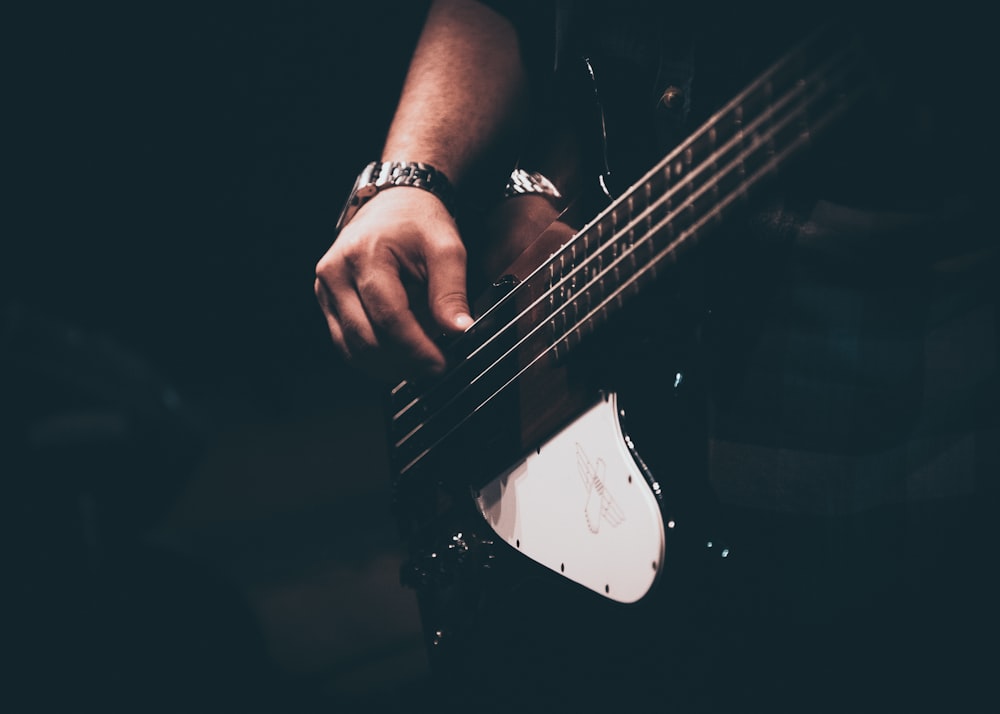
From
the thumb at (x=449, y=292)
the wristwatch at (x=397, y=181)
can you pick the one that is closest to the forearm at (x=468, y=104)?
the wristwatch at (x=397, y=181)

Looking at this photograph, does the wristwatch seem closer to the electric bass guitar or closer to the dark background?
the electric bass guitar

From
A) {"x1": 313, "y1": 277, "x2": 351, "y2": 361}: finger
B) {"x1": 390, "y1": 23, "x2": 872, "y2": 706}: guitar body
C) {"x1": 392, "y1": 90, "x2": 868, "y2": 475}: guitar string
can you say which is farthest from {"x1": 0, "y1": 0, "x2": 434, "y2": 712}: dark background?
{"x1": 392, "y1": 90, "x2": 868, "y2": 475}: guitar string

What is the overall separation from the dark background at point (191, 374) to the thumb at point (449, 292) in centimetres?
109

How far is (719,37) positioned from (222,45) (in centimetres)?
227

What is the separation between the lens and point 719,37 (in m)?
0.62

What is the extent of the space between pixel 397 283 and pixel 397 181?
0.46ft

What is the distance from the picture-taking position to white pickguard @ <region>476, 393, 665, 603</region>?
61 cm

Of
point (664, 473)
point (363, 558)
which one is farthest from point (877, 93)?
point (363, 558)

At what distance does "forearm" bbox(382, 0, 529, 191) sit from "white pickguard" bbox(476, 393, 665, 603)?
0.36 metres

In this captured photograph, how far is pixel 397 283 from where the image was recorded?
0.74 m

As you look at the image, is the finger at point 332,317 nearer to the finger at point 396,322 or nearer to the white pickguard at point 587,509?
the finger at point 396,322

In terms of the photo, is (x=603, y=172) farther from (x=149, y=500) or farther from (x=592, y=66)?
(x=149, y=500)

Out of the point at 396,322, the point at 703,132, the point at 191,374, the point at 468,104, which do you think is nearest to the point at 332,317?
the point at 396,322

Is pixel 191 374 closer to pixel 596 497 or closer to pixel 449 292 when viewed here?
pixel 449 292
